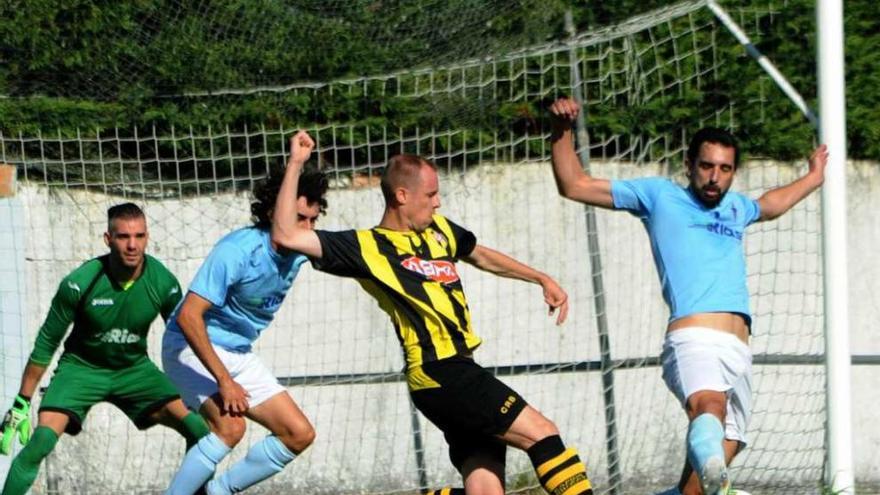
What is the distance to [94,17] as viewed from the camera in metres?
9.12

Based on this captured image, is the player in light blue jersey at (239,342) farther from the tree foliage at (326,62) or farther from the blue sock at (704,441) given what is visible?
the blue sock at (704,441)

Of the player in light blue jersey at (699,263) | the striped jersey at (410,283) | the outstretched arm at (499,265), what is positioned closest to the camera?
the striped jersey at (410,283)

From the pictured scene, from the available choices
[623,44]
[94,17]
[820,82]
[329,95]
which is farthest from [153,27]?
[820,82]

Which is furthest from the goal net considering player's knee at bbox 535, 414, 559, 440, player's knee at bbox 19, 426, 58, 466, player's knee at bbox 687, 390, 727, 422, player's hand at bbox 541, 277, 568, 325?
player's knee at bbox 535, 414, 559, 440

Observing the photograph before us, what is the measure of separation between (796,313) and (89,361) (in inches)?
171

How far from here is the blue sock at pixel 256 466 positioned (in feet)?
25.1

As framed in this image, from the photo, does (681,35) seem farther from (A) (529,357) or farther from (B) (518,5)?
(A) (529,357)

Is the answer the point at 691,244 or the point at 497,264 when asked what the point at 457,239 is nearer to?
the point at 497,264

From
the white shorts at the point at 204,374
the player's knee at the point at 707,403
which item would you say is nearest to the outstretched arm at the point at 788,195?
the player's knee at the point at 707,403

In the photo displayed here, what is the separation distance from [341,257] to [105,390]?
2.47 metres

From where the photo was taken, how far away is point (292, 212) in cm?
651

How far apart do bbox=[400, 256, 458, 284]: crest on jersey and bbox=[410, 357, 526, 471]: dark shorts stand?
1.15 feet

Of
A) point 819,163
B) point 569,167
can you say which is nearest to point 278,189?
point 569,167

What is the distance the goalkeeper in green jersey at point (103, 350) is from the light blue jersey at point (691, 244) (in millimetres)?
2677
